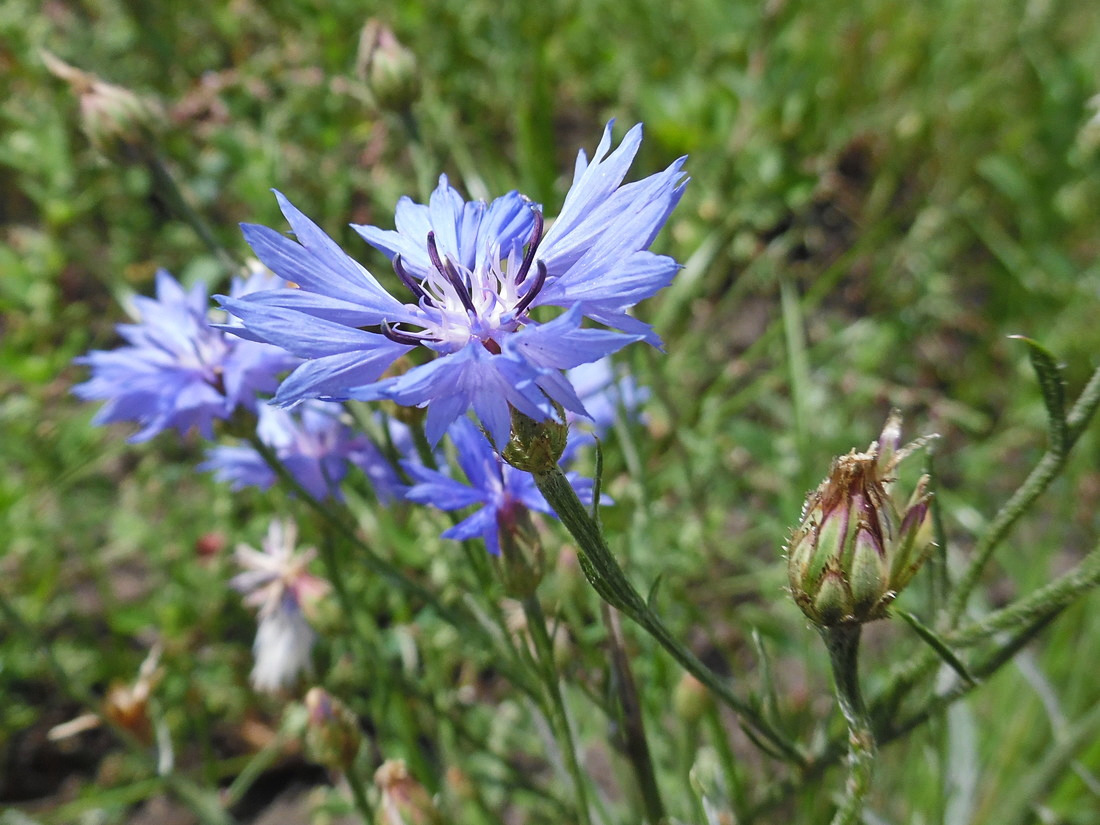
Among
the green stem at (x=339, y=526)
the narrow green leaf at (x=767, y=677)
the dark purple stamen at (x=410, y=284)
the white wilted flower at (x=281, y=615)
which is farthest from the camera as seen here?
the white wilted flower at (x=281, y=615)

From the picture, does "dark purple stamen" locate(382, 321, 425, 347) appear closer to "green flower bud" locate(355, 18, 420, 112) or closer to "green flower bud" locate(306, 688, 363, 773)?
"green flower bud" locate(306, 688, 363, 773)

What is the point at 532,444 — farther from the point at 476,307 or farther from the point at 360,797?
the point at 360,797

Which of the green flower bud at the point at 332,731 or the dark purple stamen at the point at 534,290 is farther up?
the dark purple stamen at the point at 534,290

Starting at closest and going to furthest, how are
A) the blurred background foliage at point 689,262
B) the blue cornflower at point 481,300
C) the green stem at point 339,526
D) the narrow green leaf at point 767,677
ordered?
the blue cornflower at point 481,300, the narrow green leaf at point 767,677, the green stem at point 339,526, the blurred background foliage at point 689,262

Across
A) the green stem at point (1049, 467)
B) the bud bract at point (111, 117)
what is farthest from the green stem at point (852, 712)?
the bud bract at point (111, 117)

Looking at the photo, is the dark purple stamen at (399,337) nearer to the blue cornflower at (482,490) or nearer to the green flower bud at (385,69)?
the blue cornflower at (482,490)

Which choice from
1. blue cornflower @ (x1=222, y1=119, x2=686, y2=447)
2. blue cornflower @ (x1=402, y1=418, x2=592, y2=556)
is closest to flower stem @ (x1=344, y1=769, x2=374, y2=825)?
blue cornflower @ (x1=402, y1=418, x2=592, y2=556)

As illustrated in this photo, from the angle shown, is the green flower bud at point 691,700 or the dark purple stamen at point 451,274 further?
the green flower bud at point 691,700

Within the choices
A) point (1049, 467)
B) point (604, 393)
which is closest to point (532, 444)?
point (1049, 467)
